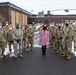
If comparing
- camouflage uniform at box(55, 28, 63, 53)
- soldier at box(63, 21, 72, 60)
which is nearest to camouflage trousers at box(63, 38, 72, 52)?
soldier at box(63, 21, 72, 60)

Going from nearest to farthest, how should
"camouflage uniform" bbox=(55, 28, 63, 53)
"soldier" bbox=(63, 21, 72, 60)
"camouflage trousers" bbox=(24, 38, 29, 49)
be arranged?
1. "soldier" bbox=(63, 21, 72, 60)
2. "camouflage uniform" bbox=(55, 28, 63, 53)
3. "camouflage trousers" bbox=(24, 38, 29, 49)

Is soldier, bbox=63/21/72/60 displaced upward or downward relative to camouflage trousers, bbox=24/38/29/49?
upward

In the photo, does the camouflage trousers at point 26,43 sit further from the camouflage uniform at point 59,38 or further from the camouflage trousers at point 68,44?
the camouflage trousers at point 68,44

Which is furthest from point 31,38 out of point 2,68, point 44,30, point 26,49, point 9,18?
→ point 9,18

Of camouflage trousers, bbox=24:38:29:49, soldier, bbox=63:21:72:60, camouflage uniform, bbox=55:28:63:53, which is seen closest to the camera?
soldier, bbox=63:21:72:60

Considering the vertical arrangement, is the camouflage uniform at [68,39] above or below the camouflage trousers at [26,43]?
above

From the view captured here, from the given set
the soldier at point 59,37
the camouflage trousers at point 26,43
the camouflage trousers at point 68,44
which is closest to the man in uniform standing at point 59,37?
the soldier at point 59,37

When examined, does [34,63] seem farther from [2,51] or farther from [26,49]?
[26,49]

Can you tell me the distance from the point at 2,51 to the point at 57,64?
3950 mm

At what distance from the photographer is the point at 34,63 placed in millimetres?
11289

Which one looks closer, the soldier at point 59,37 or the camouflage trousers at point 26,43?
the soldier at point 59,37

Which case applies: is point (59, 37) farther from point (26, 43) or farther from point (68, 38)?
point (26, 43)

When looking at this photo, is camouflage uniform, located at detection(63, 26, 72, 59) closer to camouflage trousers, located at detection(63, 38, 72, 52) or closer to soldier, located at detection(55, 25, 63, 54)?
camouflage trousers, located at detection(63, 38, 72, 52)

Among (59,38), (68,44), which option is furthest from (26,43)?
(68,44)
